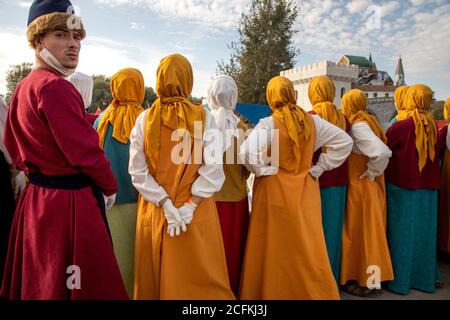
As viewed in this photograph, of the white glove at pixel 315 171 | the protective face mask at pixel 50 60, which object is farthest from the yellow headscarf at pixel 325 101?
the protective face mask at pixel 50 60

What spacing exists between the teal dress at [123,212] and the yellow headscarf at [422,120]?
279 centimetres

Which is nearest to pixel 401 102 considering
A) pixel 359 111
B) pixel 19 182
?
pixel 359 111

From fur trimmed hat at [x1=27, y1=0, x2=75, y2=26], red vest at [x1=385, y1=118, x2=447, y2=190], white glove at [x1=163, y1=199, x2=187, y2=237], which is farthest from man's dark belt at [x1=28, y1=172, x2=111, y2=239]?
red vest at [x1=385, y1=118, x2=447, y2=190]

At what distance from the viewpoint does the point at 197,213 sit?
2.16 meters

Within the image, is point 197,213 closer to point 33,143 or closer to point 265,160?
point 265,160

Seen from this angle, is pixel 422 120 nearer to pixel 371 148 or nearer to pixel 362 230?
pixel 371 148

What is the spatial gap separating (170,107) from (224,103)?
40.0 inches

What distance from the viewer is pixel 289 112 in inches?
106

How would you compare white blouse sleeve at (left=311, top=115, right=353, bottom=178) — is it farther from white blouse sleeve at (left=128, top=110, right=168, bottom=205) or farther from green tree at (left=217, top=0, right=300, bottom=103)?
green tree at (left=217, top=0, right=300, bottom=103)

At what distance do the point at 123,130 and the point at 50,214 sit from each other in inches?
46.4

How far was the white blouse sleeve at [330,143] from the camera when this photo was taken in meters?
2.81

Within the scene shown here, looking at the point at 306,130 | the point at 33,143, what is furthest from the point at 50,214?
the point at 306,130

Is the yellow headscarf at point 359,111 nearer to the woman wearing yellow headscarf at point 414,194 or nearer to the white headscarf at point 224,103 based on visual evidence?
the woman wearing yellow headscarf at point 414,194

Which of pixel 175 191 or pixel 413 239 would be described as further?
pixel 413 239
